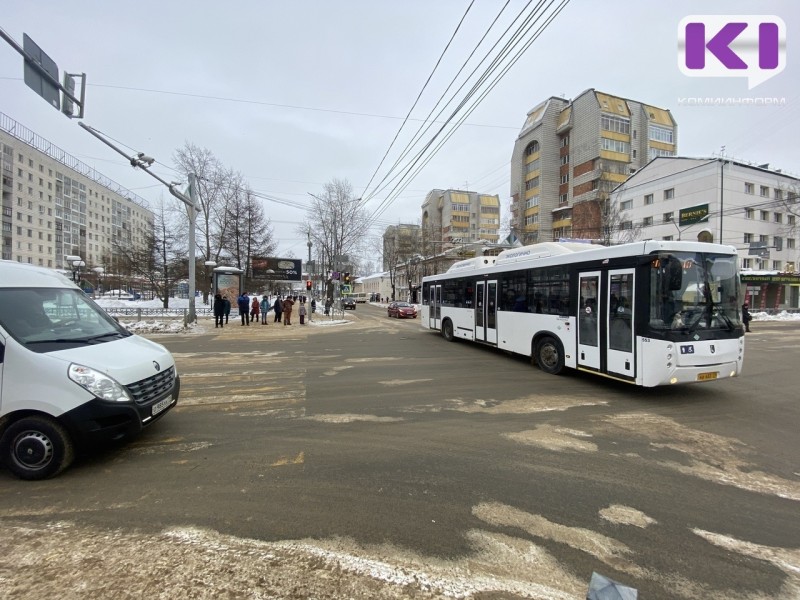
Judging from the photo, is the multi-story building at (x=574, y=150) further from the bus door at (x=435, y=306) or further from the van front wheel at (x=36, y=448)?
the van front wheel at (x=36, y=448)

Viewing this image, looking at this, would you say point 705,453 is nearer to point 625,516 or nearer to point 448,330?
point 625,516

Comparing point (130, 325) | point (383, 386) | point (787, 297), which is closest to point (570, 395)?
point (383, 386)

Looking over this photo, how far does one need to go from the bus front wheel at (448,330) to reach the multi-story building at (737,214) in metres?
28.8

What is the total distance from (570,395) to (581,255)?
115 inches

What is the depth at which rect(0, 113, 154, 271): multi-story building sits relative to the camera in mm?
61844

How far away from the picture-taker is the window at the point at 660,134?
57.1 metres

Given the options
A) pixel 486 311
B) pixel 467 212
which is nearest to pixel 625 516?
pixel 486 311

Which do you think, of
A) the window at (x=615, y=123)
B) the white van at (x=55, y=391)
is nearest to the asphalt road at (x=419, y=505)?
the white van at (x=55, y=391)

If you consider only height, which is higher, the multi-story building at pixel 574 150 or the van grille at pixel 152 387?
the multi-story building at pixel 574 150

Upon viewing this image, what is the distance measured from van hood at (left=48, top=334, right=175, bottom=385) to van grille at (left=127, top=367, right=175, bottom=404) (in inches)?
1.9

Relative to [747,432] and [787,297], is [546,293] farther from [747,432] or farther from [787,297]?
[787,297]

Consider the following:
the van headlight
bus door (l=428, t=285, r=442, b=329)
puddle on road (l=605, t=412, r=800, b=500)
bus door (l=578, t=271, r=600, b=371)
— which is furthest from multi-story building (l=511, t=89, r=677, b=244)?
the van headlight

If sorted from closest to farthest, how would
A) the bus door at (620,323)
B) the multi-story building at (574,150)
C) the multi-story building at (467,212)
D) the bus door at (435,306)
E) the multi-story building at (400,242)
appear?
1. the bus door at (620,323)
2. the bus door at (435,306)
3. the multi-story building at (574,150)
4. the multi-story building at (400,242)
5. the multi-story building at (467,212)

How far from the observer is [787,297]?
37.9 meters
